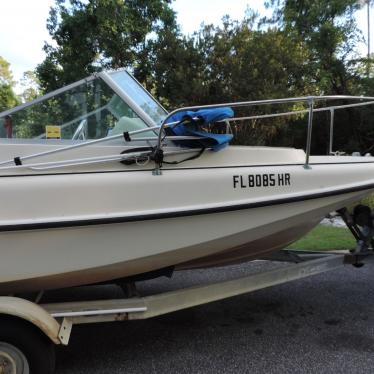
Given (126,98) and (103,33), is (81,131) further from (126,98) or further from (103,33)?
(103,33)

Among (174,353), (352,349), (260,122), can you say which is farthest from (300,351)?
(260,122)

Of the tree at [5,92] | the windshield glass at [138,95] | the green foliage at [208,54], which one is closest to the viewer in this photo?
the windshield glass at [138,95]

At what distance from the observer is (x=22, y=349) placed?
2359mm

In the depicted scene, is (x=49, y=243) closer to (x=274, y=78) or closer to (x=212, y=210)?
(x=212, y=210)

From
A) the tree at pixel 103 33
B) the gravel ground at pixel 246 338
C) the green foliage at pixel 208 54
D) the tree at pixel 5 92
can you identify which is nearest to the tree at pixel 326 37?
the green foliage at pixel 208 54

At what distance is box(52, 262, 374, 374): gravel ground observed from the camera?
2.79 m

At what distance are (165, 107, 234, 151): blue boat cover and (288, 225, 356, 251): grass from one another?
2772mm

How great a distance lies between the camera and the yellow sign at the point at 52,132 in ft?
10.3

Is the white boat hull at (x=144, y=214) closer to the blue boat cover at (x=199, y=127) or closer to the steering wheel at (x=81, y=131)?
the blue boat cover at (x=199, y=127)

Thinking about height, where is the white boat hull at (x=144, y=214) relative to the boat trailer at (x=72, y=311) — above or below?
above

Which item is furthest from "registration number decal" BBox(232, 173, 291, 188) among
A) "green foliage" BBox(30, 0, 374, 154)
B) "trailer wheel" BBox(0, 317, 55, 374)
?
"green foliage" BBox(30, 0, 374, 154)

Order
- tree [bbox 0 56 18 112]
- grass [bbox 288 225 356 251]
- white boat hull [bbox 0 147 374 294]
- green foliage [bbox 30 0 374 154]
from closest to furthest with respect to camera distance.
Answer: white boat hull [bbox 0 147 374 294]
grass [bbox 288 225 356 251]
green foliage [bbox 30 0 374 154]
tree [bbox 0 56 18 112]

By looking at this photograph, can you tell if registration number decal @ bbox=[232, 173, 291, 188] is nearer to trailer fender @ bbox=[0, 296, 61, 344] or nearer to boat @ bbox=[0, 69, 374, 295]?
boat @ bbox=[0, 69, 374, 295]

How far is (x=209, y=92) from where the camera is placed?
13.8 metres
